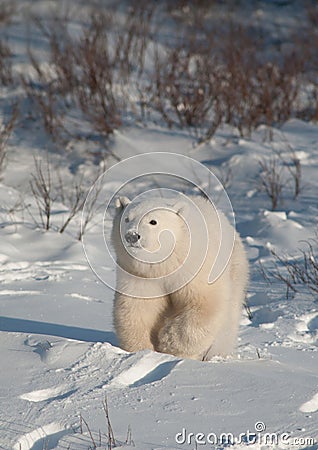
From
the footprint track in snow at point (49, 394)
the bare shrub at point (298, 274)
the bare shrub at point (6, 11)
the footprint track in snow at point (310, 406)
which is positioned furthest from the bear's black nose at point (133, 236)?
the bare shrub at point (6, 11)

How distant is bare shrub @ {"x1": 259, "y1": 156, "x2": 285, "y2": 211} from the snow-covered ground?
107 mm

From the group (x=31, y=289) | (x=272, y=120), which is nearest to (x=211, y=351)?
(x=31, y=289)

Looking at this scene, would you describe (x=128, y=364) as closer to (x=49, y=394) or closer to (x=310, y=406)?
(x=49, y=394)

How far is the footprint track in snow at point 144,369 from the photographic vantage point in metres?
2.69

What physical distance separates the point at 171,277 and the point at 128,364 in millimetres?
372

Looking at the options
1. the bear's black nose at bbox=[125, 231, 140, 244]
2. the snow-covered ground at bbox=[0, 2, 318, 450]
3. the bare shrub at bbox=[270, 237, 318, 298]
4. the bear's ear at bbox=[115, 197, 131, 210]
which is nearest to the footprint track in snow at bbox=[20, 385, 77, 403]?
→ the snow-covered ground at bbox=[0, 2, 318, 450]

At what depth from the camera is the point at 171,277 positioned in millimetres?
2836

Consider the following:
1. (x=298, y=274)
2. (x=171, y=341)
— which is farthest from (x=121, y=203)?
(x=298, y=274)

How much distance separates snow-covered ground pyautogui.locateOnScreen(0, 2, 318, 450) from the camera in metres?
2.31

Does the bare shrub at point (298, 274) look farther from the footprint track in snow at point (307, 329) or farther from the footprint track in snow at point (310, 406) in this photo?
the footprint track in snow at point (310, 406)

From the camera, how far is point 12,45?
10.5m

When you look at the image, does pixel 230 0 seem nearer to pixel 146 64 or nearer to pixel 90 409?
pixel 146 64

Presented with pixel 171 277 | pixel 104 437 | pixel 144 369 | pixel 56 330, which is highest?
pixel 171 277

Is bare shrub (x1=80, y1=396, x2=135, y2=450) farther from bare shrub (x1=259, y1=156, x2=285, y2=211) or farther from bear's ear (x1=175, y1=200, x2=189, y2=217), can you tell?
→ bare shrub (x1=259, y1=156, x2=285, y2=211)
